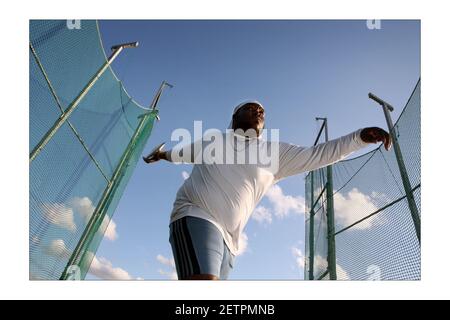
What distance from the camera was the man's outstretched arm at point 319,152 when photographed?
152 centimetres

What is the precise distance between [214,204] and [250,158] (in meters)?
0.26

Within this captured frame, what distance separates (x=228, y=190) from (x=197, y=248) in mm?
252

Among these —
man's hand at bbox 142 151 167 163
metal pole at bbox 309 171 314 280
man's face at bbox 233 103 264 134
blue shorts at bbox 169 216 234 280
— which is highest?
metal pole at bbox 309 171 314 280

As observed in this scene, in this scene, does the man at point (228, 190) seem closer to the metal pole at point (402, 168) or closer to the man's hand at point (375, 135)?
the man's hand at point (375, 135)

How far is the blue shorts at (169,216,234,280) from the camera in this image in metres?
1.22

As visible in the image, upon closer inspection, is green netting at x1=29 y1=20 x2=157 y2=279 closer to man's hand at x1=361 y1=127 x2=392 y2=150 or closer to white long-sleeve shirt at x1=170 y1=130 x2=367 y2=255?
white long-sleeve shirt at x1=170 y1=130 x2=367 y2=255

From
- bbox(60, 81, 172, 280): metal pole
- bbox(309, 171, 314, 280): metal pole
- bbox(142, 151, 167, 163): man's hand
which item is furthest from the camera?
bbox(309, 171, 314, 280): metal pole

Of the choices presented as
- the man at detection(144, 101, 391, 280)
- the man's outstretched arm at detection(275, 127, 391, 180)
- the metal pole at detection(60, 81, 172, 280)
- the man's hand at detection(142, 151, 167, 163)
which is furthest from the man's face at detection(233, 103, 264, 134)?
the metal pole at detection(60, 81, 172, 280)

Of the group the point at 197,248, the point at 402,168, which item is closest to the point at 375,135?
the point at 197,248

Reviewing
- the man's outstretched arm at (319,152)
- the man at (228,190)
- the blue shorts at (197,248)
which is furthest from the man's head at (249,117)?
the blue shorts at (197,248)

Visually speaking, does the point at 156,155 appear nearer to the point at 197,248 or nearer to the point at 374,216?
the point at 197,248

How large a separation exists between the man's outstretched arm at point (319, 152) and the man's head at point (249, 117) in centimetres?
14

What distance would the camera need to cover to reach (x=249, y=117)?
1.62 m
